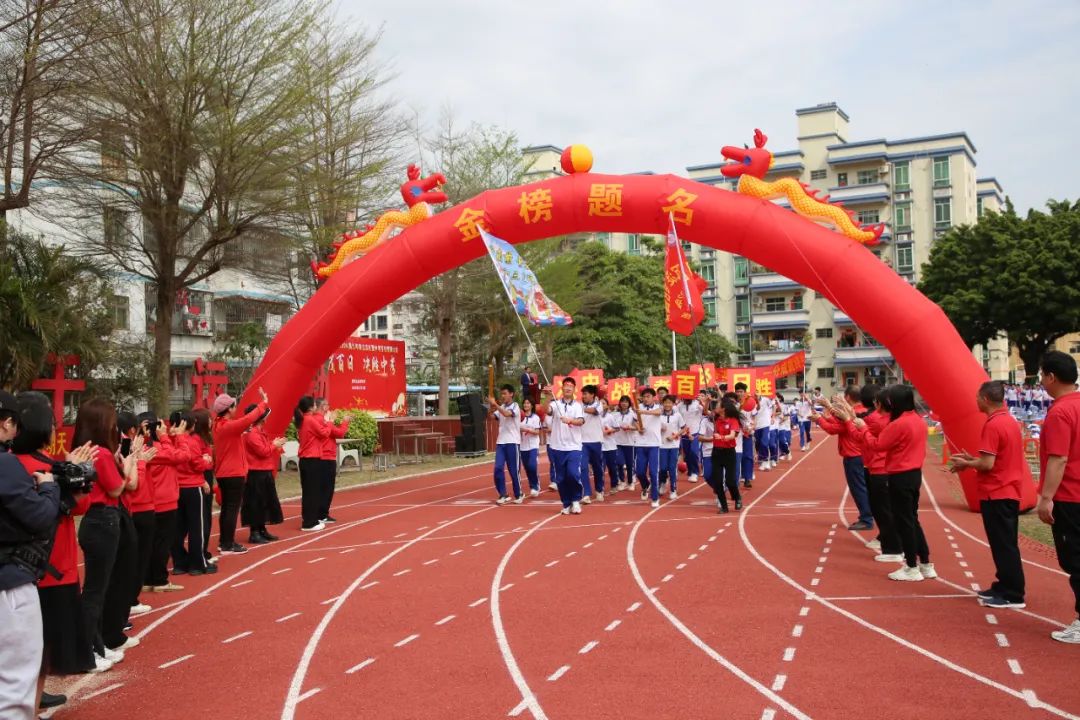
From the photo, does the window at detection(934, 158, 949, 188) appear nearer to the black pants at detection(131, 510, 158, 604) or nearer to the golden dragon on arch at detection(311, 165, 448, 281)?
the golden dragon on arch at detection(311, 165, 448, 281)

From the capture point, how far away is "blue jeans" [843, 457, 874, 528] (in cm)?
1002

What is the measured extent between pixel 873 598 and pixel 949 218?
50.6m

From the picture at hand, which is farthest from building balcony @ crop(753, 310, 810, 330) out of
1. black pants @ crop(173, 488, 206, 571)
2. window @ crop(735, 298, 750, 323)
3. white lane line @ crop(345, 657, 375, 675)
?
white lane line @ crop(345, 657, 375, 675)

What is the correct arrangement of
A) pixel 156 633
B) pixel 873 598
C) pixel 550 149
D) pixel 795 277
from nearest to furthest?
pixel 156 633 < pixel 873 598 < pixel 795 277 < pixel 550 149

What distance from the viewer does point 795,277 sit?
12.8 meters

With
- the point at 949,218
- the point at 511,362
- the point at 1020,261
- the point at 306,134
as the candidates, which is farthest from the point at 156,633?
the point at 949,218

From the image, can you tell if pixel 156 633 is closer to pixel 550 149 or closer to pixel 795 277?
pixel 795 277

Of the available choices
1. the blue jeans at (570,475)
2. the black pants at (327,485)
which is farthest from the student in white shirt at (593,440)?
the black pants at (327,485)

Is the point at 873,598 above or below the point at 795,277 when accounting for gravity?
below

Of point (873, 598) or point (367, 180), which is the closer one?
point (873, 598)

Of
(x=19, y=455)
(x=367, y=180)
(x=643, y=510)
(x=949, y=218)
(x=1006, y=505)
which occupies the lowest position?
(x=643, y=510)

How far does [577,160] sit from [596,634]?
28.8 ft

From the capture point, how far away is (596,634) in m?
6.04

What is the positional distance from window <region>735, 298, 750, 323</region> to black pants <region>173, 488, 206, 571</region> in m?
51.9
